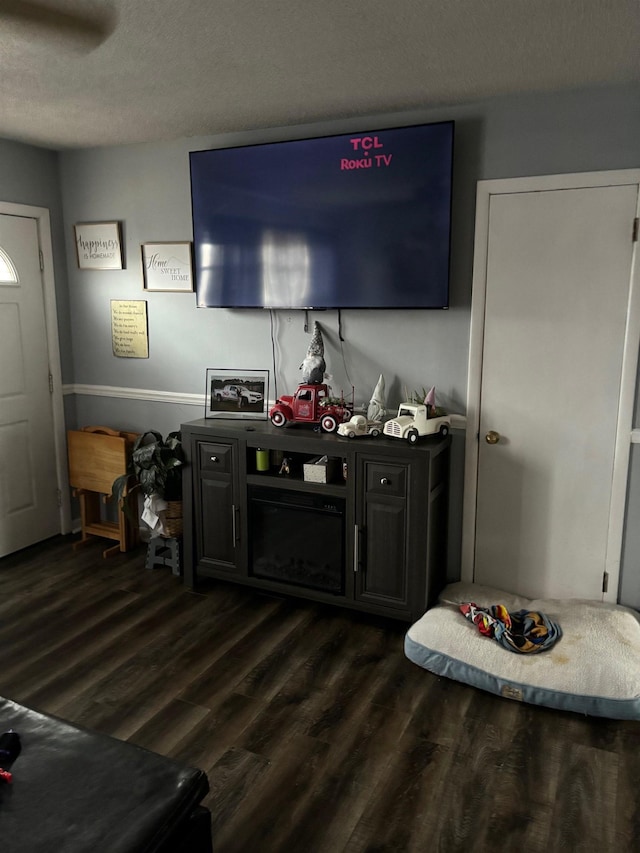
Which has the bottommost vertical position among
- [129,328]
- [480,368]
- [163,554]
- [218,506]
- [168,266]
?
[163,554]

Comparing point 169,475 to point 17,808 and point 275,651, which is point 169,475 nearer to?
point 275,651

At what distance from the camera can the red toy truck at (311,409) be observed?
10.8ft

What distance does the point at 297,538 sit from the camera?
3.36 metres

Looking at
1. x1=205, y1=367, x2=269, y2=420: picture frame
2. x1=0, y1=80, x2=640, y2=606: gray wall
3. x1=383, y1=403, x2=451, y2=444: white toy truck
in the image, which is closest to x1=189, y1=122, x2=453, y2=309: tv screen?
x1=0, y1=80, x2=640, y2=606: gray wall

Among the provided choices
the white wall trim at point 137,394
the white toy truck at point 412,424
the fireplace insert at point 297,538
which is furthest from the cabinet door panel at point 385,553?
the white wall trim at point 137,394

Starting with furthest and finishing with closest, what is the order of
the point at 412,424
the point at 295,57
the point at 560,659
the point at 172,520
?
1. the point at 172,520
2. the point at 412,424
3. the point at 560,659
4. the point at 295,57

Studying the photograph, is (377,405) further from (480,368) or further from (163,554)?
(163,554)

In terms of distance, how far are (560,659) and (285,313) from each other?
220 centimetres

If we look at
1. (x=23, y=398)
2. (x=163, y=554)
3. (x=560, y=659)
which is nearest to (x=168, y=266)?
(x=23, y=398)

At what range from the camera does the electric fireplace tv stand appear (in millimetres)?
3051

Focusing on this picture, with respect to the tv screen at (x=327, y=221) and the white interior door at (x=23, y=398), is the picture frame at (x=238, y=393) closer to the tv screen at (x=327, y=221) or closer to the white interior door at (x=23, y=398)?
the tv screen at (x=327, y=221)

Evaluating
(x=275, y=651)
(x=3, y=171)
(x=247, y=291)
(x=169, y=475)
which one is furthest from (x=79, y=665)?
(x=3, y=171)

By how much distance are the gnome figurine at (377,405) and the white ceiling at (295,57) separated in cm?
135

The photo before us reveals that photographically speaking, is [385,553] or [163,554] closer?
[385,553]
